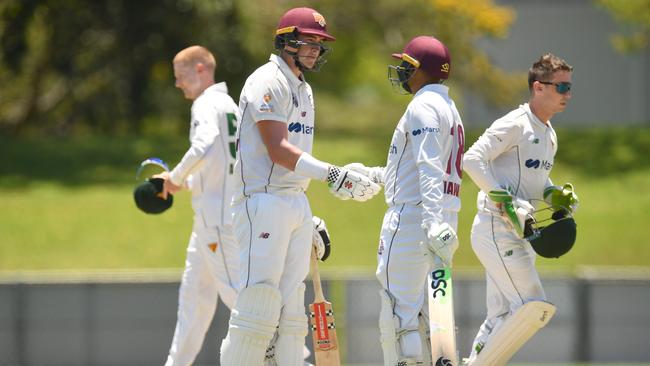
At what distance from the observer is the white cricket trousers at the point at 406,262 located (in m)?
6.71

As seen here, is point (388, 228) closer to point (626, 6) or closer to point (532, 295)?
point (532, 295)

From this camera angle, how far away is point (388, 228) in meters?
6.80

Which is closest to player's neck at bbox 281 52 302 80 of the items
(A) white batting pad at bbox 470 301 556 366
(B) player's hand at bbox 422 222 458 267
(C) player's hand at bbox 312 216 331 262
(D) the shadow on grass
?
(C) player's hand at bbox 312 216 331 262

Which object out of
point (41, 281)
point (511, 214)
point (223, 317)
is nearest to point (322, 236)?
point (511, 214)

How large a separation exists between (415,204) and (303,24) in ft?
3.98

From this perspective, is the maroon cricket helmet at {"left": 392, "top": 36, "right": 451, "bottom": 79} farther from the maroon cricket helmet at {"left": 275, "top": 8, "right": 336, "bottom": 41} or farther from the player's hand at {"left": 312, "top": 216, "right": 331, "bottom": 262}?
the player's hand at {"left": 312, "top": 216, "right": 331, "bottom": 262}

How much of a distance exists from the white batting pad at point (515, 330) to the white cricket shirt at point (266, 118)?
1635mm

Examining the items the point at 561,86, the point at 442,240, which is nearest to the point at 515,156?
the point at 561,86

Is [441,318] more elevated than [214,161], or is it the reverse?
[214,161]

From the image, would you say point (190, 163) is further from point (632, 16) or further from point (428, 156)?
point (632, 16)

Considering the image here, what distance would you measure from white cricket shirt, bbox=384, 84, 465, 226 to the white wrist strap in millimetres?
523

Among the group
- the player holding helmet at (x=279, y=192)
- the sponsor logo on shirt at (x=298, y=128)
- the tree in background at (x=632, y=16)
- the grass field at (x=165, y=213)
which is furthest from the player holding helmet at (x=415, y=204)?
the tree in background at (x=632, y=16)

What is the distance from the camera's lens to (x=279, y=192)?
6.75 m

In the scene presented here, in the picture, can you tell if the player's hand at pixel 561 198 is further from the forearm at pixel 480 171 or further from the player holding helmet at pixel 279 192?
the player holding helmet at pixel 279 192
